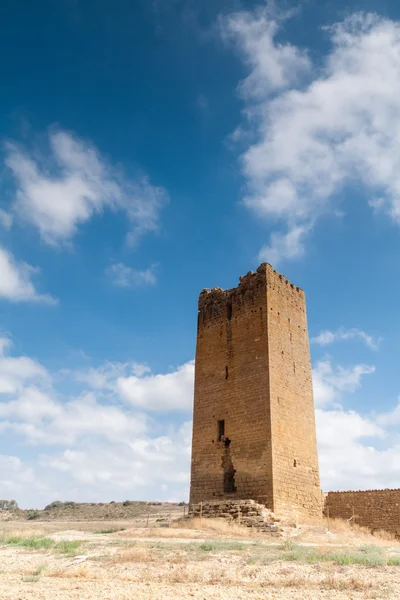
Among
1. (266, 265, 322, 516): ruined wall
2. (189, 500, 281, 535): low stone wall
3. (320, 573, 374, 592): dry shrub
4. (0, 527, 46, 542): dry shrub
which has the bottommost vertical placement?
(320, 573, 374, 592): dry shrub

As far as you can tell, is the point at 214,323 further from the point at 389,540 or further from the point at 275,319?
the point at 389,540

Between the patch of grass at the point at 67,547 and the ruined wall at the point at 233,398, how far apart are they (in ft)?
24.0

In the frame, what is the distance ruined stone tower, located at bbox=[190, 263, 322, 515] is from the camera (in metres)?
17.8

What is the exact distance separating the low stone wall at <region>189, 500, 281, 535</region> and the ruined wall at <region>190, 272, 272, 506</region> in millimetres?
715

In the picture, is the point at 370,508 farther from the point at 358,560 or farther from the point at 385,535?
the point at 358,560

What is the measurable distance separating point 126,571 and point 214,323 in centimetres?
1386

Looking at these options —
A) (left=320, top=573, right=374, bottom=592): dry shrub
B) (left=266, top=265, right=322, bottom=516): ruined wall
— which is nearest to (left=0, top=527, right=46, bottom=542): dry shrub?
(left=266, top=265, right=322, bottom=516): ruined wall

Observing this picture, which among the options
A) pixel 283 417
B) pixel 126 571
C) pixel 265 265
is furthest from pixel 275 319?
pixel 126 571

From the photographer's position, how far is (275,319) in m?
20.1

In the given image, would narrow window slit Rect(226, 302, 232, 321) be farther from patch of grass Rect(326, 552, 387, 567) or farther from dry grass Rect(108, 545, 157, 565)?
patch of grass Rect(326, 552, 387, 567)

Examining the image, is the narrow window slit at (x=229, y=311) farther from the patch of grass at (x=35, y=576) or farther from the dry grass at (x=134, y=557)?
the patch of grass at (x=35, y=576)

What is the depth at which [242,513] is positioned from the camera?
1614 cm

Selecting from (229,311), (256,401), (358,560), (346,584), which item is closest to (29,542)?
(358,560)

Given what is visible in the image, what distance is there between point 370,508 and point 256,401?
229 inches
